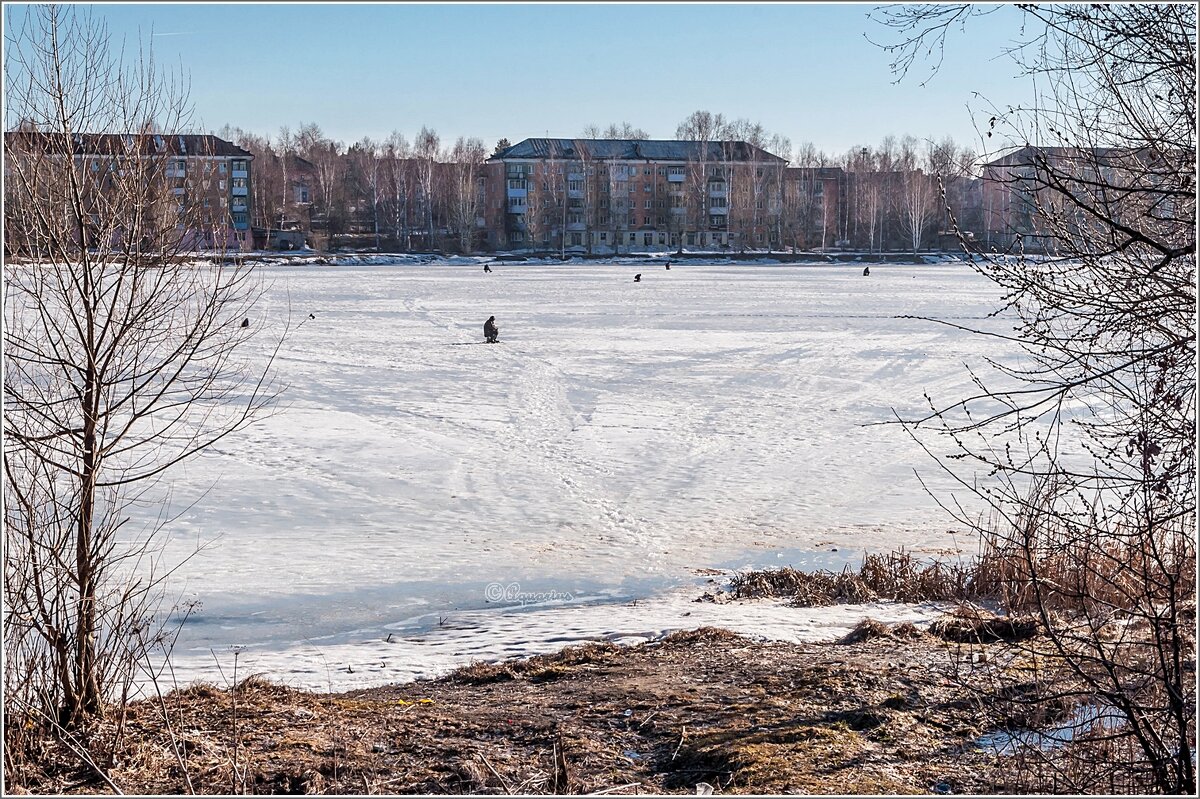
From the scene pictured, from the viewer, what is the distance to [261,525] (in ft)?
39.2

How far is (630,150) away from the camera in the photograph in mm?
114750

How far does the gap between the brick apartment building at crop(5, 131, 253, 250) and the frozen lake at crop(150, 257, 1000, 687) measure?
311 cm

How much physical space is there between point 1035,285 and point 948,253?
89.4m

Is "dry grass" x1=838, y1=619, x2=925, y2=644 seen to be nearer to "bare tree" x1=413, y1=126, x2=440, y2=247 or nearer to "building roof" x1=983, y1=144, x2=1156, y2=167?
"building roof" x1=983, y1=144, x2=1156, y2=167

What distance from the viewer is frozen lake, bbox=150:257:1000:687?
370 inches

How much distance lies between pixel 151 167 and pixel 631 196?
357 feet

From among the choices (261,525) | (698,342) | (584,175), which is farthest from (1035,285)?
(584,175)

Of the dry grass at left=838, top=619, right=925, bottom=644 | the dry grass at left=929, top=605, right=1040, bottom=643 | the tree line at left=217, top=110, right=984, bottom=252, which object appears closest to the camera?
the dry grass at left=929, top=605, right=1040, bottom=643

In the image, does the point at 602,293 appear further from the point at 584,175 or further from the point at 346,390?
the point at 584,175

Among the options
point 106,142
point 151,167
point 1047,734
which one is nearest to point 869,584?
point 1047,734

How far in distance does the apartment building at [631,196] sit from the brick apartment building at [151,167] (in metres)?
96.1

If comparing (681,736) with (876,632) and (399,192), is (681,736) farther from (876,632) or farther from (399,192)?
(399,192)

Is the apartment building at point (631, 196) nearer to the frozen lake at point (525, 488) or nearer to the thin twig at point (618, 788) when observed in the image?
the frozen lake at point (525, 488)

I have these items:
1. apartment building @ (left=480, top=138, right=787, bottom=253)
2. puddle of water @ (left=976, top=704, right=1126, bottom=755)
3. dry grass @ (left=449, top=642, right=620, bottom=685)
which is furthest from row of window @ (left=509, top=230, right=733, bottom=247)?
puddle of water @ (left=976, top=704, right=1126, bottom=755)
